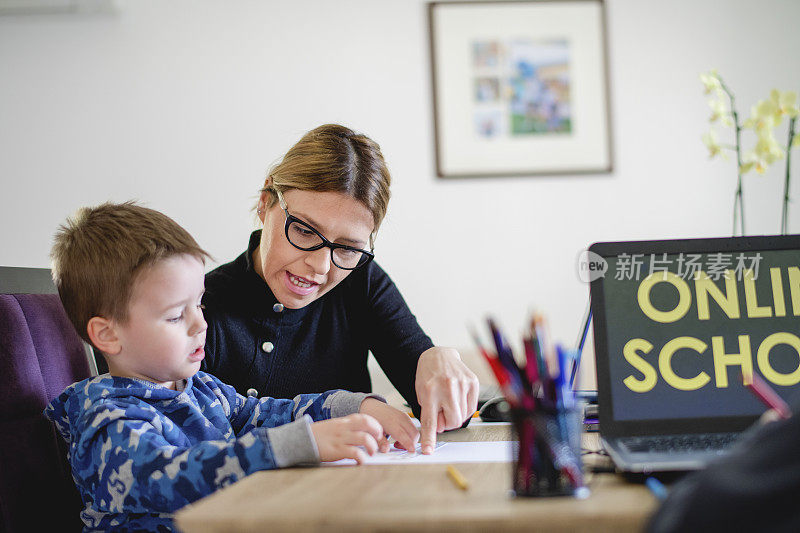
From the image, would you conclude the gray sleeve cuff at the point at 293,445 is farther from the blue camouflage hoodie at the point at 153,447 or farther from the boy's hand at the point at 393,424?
the boy's hand at the point at 393,424

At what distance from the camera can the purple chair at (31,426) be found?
3.13 feet

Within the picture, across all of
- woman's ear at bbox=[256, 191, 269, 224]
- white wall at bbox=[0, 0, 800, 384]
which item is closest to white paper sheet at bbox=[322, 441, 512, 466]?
woman's ear at bbox=[256, 191, 269, 224]

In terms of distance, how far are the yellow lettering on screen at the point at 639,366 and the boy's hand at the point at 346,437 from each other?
30 centimetres

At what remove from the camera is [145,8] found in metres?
2.56

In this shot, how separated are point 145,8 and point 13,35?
0.47m

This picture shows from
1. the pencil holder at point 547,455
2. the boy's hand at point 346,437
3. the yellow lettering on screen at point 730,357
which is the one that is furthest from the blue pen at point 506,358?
the yellow lettering on screen at point 730,357

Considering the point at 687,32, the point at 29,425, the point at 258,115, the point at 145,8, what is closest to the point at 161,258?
the point at 29,425

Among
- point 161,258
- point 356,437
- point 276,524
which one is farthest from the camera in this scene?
point 161,258

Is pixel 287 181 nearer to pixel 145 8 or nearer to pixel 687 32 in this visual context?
pixel 145 8

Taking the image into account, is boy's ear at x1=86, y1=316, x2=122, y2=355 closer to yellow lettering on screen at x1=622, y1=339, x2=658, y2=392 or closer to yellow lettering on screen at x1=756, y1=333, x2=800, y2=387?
yellow lettering on screen at x1=622, y1=339, x2=658, y2=392

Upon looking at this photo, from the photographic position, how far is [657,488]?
604mm

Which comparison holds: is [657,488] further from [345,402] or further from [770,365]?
[345,402]

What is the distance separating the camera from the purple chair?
96cm

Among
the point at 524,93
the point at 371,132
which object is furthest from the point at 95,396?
the point at 524,93
